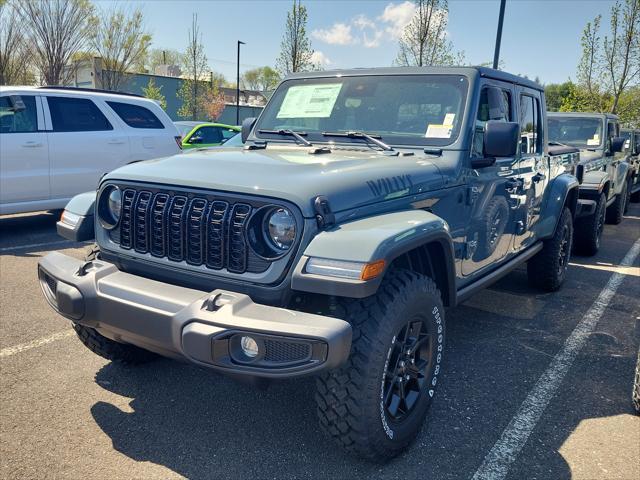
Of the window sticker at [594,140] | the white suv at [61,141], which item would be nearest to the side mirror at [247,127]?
the white suv at [61,141]

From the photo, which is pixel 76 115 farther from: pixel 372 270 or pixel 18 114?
pixel 372 270

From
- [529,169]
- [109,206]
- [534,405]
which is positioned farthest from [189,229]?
[529,169]

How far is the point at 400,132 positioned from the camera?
3.48 metres

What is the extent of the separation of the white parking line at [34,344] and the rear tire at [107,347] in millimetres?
679

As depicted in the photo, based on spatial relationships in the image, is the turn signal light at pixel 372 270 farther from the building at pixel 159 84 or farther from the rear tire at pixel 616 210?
the building at pixel 159 84

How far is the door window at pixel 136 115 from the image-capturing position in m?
7.98

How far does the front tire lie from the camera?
2320 mm

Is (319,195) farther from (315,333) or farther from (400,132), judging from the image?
(400,132)

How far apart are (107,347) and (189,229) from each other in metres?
1.19

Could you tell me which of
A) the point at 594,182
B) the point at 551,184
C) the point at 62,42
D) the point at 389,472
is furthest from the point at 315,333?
the point at 62,42

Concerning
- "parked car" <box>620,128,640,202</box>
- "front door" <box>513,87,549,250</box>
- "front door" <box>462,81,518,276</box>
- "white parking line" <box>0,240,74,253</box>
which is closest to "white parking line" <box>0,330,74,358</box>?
"front door" <box>462,81,518,276</box>

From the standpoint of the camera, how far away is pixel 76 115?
293 inches

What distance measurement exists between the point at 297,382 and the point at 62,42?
19.6m

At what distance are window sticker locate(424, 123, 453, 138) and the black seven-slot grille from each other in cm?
152
